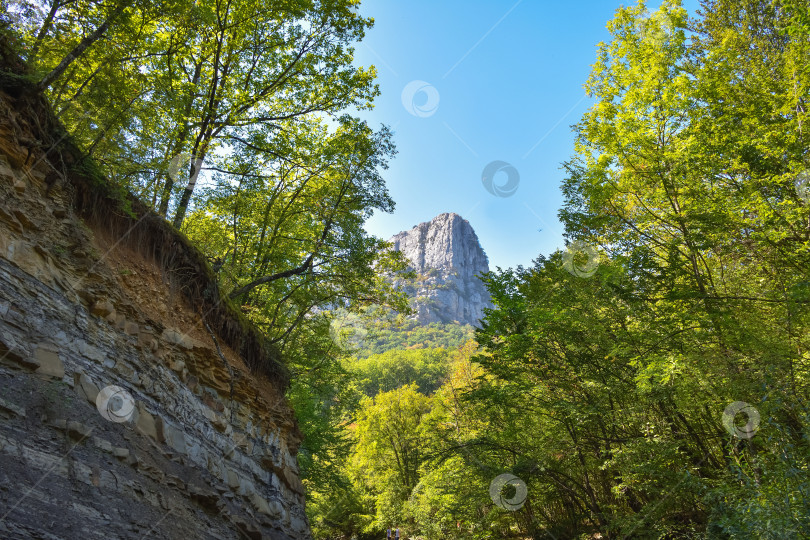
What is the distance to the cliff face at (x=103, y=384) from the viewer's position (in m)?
3.06

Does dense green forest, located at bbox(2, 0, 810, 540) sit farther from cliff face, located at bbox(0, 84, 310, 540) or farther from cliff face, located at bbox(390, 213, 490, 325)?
cliff face, located at bbox(390, 213, 490, 325)

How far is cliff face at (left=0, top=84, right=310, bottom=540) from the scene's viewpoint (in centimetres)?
306

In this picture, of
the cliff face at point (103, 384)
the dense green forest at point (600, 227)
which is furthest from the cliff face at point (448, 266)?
the cliff face at point (103, 384)

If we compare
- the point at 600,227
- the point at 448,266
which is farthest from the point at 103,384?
the point at 448,266

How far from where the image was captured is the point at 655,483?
7.79m

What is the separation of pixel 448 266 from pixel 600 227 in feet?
485

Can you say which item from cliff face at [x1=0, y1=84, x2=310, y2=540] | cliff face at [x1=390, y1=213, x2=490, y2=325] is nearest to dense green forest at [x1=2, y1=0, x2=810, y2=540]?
cliff face at [x1=0, y1=84, x2=310, y2=540]

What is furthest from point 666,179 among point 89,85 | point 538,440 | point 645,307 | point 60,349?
point 89,85

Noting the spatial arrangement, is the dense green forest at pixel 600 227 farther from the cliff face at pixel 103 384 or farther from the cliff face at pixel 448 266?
the cliff face at pixel 448 266

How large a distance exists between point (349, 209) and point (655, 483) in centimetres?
956

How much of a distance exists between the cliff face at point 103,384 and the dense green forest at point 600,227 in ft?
4.25

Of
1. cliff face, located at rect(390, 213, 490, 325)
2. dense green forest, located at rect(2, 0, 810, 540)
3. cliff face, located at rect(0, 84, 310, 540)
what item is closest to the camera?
cliff face, located at rect(0, 84, 310, 540)

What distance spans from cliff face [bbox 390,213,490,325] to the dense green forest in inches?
4916

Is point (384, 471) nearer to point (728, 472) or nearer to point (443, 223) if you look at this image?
point (728, 472)
